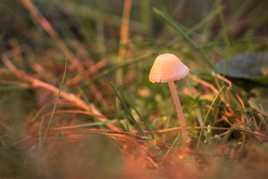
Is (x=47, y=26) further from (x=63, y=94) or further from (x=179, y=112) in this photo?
(x=179, y=112)

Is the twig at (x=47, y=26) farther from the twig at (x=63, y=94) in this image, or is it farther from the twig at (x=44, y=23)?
the twig at (x=63, y=94)

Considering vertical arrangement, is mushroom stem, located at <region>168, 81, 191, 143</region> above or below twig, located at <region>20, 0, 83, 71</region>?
below

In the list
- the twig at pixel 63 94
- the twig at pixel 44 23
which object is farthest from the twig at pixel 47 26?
the twig at pixel 63 94

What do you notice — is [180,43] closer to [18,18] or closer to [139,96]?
[139,96]

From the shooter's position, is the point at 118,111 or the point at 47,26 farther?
the point at 47,26

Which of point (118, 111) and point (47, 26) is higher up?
point (47, 26)

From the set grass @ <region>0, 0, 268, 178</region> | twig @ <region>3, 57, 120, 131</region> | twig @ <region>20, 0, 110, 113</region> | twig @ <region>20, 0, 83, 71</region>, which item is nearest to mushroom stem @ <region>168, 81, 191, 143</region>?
grass @ <region>0, 0, 268, 178</region>

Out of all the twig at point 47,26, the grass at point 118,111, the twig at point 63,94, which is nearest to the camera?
the grass at point 118,111

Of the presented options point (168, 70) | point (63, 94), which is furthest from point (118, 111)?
point (168, 70)

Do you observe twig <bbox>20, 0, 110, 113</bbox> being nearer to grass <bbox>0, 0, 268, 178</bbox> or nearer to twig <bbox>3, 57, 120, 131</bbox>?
grass <bbox>0, 0, 268, 178</bbox>
